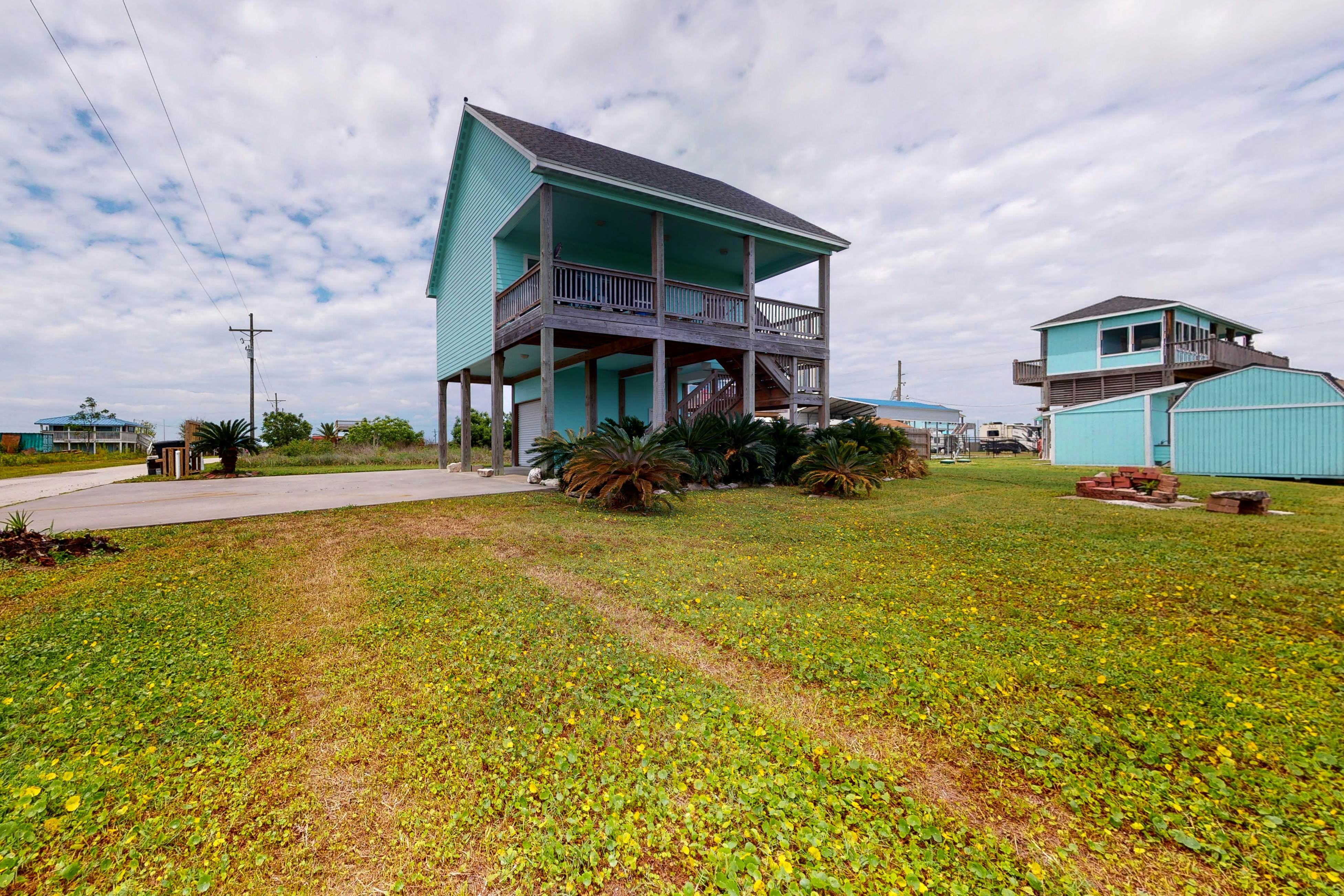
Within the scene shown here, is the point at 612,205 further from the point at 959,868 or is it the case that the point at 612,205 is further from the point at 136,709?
the point at 959,868

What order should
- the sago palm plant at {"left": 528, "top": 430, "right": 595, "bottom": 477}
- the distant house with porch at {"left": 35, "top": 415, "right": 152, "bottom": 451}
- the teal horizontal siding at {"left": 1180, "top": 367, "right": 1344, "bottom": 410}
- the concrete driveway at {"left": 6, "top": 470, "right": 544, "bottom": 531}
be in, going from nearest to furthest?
the concrete driveway at {"left": 6, "top": 470, "right": 544, "bottom": 531} < the sago palm plant at {"left": 528, "top": 430, "right": 595, "bottom": 477} < the teal horizontal siding at {"left": 1180, "top": 367, "right": 1344, "bottom": 410} < the distant house with porch at {"left": 35, "top": 415, "right": 152, "bottom": 451}

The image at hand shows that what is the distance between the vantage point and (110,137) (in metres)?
9.51

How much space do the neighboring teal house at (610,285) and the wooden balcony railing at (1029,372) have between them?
17292 millimetres

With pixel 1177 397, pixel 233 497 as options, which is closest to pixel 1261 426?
pixel 1177 397

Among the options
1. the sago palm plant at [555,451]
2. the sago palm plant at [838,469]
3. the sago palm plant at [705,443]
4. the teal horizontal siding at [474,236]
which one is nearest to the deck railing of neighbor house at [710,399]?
the sago palm plant at [705,443]

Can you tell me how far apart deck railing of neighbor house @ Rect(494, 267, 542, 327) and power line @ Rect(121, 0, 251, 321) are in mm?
6663

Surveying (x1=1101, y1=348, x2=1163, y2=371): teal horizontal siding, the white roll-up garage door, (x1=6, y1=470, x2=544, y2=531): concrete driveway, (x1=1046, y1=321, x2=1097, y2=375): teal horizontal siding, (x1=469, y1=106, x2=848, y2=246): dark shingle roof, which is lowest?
(x1=6, y1=470, x2=544, y2=531): concrete driveway

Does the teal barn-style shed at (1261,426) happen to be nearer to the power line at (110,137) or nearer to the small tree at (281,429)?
the power line at (110,137)

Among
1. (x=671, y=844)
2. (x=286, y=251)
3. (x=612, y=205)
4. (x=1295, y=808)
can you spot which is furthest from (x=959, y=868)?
(x=286, y=251)

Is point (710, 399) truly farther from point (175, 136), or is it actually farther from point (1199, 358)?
point (1199, 358)

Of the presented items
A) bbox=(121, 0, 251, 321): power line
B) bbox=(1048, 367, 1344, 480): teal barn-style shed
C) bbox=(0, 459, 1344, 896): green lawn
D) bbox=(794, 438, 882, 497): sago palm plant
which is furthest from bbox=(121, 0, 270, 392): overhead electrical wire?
bbox=(1048, 367, 1344, 480): teal barn-style shed

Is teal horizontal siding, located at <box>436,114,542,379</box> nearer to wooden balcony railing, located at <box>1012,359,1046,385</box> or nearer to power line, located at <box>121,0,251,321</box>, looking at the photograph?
power line, located at <box>121,0,251,321</box>

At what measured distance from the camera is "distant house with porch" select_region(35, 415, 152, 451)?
32.8 m

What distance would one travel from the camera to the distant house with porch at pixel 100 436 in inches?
1291
